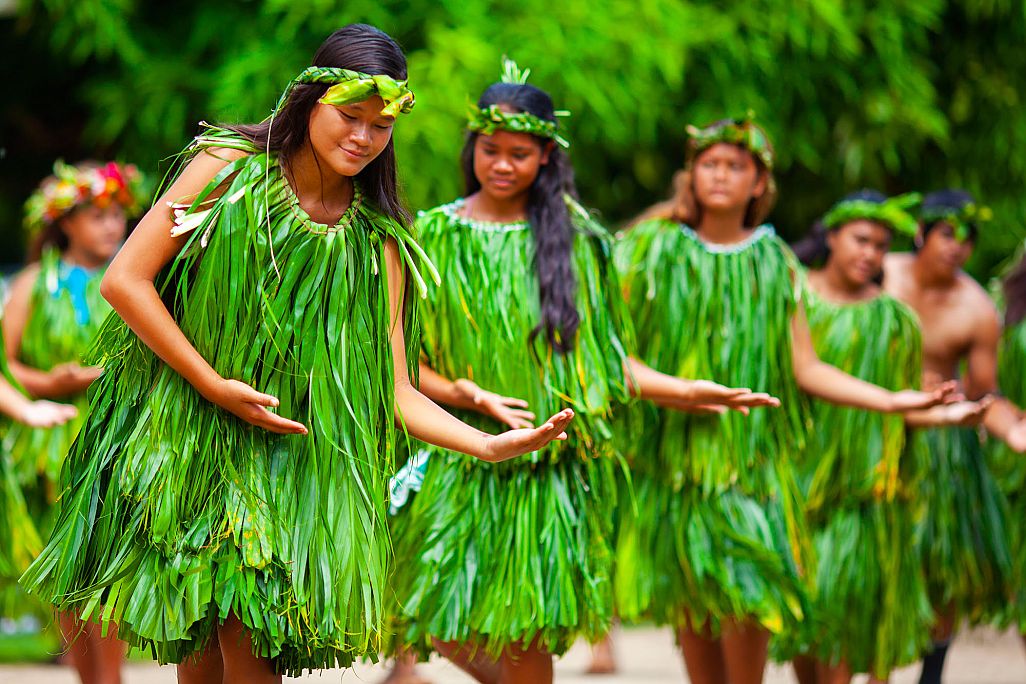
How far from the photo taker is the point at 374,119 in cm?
290

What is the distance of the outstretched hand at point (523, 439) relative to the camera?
298 cm

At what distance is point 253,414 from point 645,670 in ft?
13.9

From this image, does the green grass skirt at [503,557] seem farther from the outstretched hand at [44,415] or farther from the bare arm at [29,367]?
the bare arm at [29,367]

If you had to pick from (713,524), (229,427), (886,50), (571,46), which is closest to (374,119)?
(229,427)

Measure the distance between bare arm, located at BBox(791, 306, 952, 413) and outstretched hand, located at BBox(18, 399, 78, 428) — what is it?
2135 mm

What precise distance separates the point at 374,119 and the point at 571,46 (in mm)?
4112

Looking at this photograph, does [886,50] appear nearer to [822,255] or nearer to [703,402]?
[822,255]

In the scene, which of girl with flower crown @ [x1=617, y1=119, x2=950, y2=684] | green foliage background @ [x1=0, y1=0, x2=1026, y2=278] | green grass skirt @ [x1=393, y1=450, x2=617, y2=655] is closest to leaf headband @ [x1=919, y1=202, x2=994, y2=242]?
girl with flower crown @ [x1=617, y1=119, x2=950, y2=684]

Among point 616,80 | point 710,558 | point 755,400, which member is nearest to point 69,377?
point 710,558

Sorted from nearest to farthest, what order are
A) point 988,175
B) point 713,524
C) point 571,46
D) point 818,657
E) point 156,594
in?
point 156,594
point 713,524
point 818,657
point 571,46
point 988,175

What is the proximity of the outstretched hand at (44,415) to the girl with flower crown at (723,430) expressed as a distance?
65.5 inches

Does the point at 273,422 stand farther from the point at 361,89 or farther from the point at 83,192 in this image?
the point at 83,192

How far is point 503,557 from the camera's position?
150 inches

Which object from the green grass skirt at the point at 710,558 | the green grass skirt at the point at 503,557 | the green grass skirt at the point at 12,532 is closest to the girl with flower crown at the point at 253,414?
the green grass skirt at the point at 503,557
